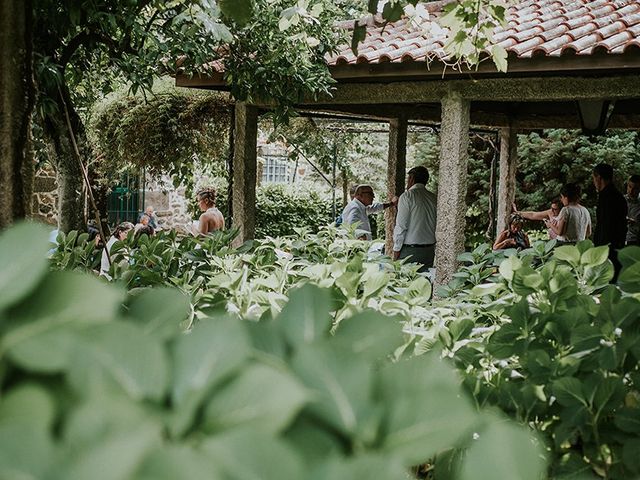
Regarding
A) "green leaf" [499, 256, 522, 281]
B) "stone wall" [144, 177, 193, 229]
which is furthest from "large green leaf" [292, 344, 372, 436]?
"stone wall" [144, 177, 193, 229]

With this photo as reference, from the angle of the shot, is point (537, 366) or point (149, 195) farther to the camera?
point (149, 195)

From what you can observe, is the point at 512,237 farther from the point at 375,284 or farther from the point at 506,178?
the point at 375,284

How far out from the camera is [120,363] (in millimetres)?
478

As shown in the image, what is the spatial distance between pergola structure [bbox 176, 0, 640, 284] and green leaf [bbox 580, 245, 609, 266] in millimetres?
4262

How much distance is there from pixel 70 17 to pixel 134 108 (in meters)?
4.59

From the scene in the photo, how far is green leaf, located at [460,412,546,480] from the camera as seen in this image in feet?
1.41

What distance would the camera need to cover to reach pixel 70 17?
448 cm

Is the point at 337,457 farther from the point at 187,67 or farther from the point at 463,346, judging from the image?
the point at 187,67

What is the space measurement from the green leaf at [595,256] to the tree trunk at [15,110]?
1307 mm

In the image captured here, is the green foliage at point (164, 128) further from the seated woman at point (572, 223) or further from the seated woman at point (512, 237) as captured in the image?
the seated woman at point (572, 223)

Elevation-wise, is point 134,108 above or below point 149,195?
above

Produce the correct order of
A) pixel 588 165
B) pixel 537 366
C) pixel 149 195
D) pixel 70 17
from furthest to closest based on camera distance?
pixel 149 195, pixel 588 165, pixel 70 17, pixel 537 366

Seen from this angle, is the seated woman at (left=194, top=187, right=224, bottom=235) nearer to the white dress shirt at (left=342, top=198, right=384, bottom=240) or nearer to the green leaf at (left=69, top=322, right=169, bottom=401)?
the white dress shirt at (left=342, top=198, right=384, bottom=240)

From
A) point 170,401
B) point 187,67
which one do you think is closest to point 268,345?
point 170,401
